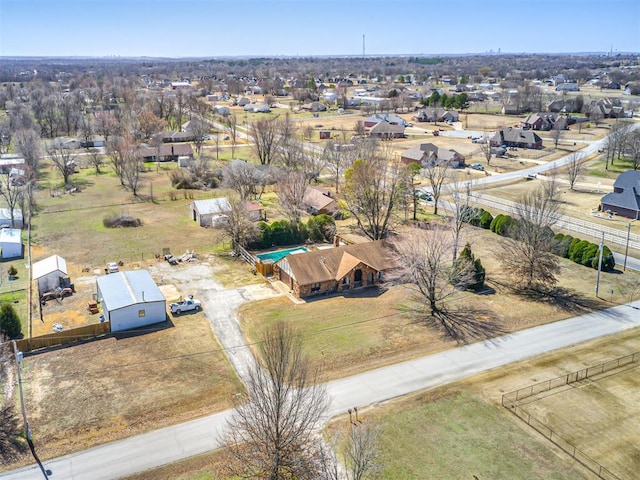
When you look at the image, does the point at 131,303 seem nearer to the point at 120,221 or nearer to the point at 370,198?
the point at 120,221

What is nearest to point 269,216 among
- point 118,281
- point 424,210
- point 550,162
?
point 424,210

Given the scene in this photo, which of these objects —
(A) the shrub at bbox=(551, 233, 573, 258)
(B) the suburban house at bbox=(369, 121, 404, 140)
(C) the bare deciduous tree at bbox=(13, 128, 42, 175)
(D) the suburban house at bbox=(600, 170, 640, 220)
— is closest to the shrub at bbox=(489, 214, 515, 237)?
(A) the shrub at bbox=(551, 233, 573, 258)

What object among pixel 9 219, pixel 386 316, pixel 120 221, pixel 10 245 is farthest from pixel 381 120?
pixel 386 316

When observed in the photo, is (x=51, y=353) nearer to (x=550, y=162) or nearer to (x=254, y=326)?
(x=254, y=326)

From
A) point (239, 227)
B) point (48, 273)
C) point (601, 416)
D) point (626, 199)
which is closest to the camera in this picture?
point (601, 416)

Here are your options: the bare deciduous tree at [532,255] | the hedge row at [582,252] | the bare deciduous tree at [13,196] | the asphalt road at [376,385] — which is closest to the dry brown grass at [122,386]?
the asphalt road at [376,385]

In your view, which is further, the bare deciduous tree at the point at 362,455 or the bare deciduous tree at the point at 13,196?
the bare deciduous tree at the point at 13,196

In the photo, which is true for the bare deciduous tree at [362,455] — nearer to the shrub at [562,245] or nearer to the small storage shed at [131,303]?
the small storage shed at [131,303]
